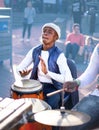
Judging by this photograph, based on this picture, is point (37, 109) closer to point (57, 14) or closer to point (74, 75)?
point (74, 75)

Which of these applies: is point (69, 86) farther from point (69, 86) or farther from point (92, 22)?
point (92, 22)

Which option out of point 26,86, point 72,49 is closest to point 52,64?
point 26,86

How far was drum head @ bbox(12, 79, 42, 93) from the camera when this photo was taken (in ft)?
12.3

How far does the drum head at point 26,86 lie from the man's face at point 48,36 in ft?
2.07

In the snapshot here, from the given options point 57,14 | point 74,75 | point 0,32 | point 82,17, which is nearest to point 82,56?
point 0,32

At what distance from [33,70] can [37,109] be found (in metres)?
1.08

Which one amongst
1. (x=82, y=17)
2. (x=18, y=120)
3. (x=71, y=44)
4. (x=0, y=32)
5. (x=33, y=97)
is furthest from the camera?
(x=82, y=17)

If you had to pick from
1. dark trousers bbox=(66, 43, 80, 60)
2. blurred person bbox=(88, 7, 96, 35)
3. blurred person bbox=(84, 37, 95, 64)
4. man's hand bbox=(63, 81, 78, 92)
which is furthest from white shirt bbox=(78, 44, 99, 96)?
blurred person bbox=(88, 7, 96, 35)

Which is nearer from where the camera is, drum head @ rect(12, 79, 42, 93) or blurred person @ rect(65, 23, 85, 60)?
drum head @ rect(12, 79, 42, 93)

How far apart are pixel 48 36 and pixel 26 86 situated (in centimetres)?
82

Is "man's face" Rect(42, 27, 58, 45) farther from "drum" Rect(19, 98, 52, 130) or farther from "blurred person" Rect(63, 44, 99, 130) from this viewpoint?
"drum" Rect(19, 98, 52, 130)

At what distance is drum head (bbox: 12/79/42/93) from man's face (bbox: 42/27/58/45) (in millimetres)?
631

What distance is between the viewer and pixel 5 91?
7059 mm

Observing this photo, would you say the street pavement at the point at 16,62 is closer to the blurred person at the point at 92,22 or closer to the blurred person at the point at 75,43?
the blurred person at the point at 75,43
